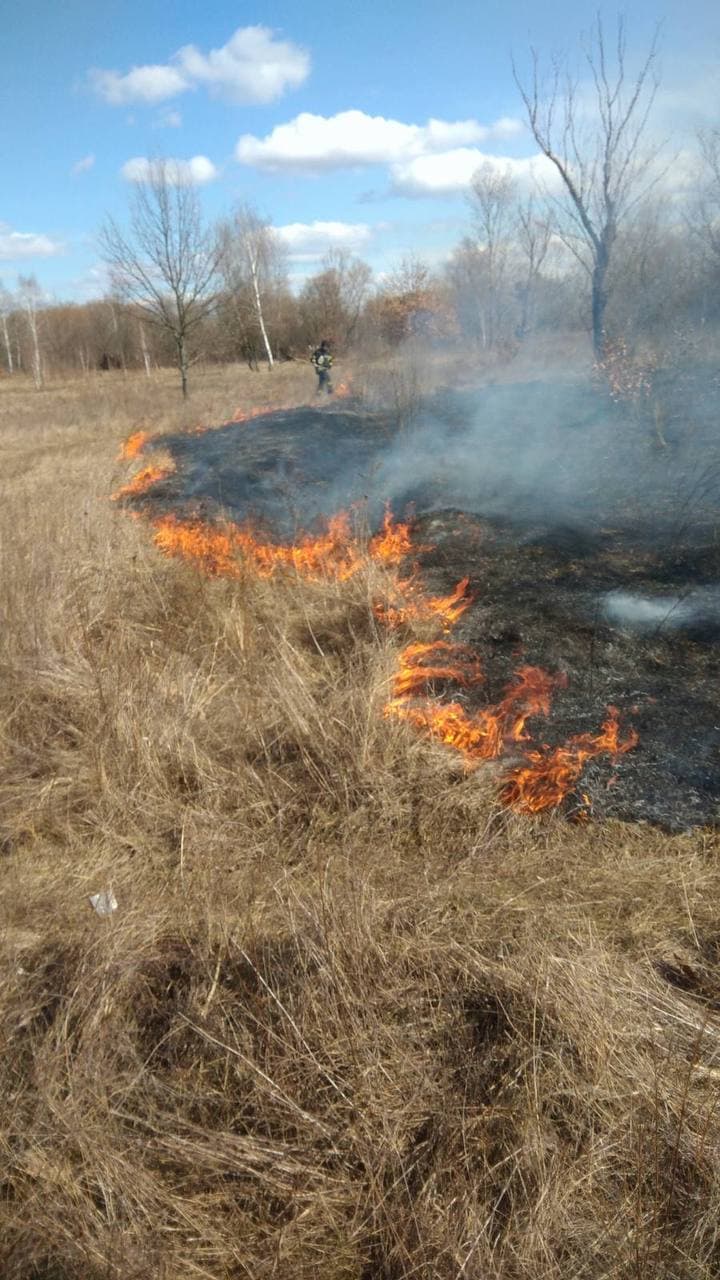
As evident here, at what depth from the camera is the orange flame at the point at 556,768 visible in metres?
3.65

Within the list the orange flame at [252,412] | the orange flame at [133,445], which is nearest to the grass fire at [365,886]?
the orange flame at [133,445]

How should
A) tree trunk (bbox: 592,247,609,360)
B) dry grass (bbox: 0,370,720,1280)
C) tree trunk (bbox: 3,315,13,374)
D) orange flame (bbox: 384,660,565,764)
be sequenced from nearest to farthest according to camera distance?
1. dry grass (bbox: 0,370,720,1280)
2. orange flame (bbox: 384,660,565,764)
3. tree trunk (bbox: 592,247,609,360)
4. tree trunk (bbox: 3,315,13,374)

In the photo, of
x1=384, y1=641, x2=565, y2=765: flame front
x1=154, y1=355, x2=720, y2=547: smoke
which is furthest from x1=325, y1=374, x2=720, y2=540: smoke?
x1=384, y1=641, x2=565, y2=765: flame front

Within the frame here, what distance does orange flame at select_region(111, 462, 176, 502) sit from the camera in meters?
10.1

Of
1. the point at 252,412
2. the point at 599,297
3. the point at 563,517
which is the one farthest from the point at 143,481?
the point at 599,297

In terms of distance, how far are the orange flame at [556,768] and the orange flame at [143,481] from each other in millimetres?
7382

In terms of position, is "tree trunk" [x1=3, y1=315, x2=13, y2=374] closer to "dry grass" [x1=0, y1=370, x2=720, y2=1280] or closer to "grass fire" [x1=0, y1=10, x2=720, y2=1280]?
"grass fire" [x1=0, y1=10, x2=720, y2=1280]

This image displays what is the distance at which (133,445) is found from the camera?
566 inches

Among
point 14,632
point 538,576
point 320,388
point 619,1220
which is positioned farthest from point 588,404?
point 619,1220

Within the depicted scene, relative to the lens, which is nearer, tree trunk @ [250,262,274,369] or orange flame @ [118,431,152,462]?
orange flame @ [118,431,152,462]

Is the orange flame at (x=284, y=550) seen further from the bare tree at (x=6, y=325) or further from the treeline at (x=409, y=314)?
the bare tree at (x=6, y=325)

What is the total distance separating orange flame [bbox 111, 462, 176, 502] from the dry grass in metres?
6.48

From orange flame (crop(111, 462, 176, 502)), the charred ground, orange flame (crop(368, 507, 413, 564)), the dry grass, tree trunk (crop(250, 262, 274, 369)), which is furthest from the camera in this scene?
tree trunk (crop(250, 262, 274, 369))

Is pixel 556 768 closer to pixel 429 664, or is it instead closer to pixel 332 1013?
pixel 429 664
